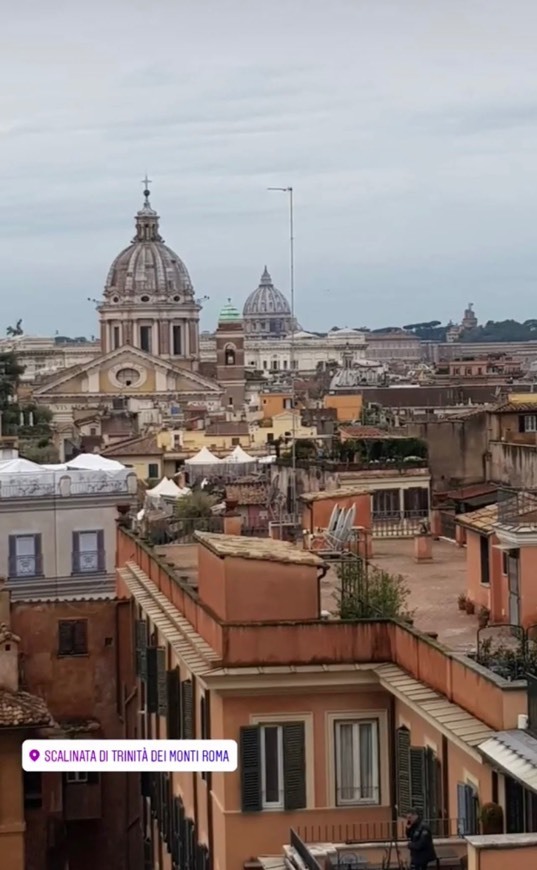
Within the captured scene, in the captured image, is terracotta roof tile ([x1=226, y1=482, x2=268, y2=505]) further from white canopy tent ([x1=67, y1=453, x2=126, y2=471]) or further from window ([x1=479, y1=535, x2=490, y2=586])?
window ([x1=479, y1=535, x2=490, y2=586])

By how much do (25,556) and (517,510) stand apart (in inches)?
573

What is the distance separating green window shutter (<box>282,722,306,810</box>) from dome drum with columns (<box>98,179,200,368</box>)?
10830cm

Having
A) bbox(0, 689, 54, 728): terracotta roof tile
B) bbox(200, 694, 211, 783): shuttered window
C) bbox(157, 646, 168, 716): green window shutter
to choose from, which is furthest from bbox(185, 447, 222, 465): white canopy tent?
bbox(200, 694, 211, 783): shuttered window

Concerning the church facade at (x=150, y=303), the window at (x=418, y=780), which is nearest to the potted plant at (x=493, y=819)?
the window at (x=418, y=780)

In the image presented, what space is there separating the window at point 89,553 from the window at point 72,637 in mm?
7547

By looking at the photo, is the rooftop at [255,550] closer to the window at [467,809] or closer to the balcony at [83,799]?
the window at [467,809]

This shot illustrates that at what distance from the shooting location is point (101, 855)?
1686 cm

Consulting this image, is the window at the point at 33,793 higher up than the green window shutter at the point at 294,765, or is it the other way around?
the green window shutter at the point at 294,765

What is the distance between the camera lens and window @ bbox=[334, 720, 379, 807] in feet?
34.9

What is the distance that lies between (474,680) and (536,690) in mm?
707

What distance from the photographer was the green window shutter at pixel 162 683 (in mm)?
13305

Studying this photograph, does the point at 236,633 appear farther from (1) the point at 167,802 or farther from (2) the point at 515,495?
(1) the point at 167,802

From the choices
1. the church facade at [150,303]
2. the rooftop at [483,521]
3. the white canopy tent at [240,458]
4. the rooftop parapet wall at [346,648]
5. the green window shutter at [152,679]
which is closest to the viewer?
the rooftop parapet wall at [346,648]

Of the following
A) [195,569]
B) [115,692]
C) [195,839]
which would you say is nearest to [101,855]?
[115,692]
